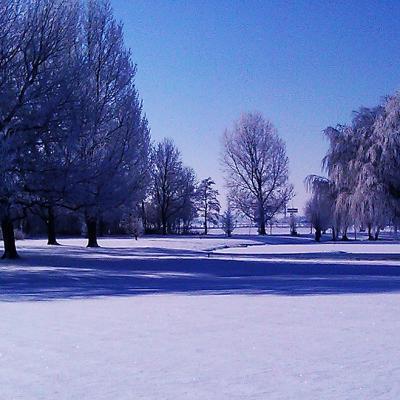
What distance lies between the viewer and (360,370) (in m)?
7.55

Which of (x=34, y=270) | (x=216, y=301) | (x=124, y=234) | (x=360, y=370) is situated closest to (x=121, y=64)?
(x=34, y=270)

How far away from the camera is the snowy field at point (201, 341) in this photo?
22.8 ft

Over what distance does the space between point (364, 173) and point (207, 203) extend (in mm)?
61685

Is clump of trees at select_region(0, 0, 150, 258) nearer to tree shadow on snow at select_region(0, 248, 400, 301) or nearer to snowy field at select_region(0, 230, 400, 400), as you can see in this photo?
tree shadow on snow at select_region(0, 248, 400, 301)

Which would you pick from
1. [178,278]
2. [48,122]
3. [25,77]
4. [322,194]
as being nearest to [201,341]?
[178,278]

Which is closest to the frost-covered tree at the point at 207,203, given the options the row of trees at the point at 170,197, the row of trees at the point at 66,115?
the row of trees at the point at 170,197

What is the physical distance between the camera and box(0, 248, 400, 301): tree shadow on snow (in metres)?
17.8

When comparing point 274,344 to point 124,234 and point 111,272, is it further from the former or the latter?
point 124,234

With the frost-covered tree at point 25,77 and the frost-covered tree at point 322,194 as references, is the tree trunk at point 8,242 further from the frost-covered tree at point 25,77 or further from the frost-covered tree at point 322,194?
the frost-covered tree at point 322,194

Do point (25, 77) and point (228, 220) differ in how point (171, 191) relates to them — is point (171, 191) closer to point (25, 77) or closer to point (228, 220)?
point (228, 220)

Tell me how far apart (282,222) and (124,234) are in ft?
178

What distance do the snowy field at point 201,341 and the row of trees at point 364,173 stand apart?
1536 centimetres

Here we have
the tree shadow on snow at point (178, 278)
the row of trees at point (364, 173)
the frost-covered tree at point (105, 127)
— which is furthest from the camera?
the row of trees at point (364, 173)

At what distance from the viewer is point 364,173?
1394 inches
